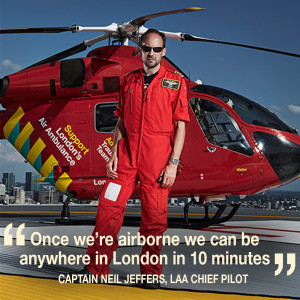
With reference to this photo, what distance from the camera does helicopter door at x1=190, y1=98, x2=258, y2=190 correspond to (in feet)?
22.2

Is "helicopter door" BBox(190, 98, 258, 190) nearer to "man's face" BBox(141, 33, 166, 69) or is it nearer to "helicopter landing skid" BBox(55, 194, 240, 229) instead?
"helicopter landing skid" BBox(55, 194, 240, 229)

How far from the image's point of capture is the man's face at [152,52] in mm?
2908

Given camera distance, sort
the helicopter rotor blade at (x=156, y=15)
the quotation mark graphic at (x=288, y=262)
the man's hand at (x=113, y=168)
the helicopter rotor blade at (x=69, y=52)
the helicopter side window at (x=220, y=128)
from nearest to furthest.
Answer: the man's hand at (x=113, y=168)
the quotation mark graphic at (x=288, y=262)
the helicopter rotor blade at (x=156, y=15)
the helicopter side window at (x=220, y=128)
the helicopter rotor blade at (x=69, y=52)

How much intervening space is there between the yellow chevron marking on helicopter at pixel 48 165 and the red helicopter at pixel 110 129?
0.02 meters

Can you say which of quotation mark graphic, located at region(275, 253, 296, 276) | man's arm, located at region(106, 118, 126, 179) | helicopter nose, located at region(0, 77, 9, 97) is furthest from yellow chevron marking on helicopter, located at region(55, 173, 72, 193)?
man's arm, located at region(106, 118, 126, 179)

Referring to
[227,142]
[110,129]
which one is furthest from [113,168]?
[110,129]

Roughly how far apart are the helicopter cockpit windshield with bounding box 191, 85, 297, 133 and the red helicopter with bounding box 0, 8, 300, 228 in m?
0.02

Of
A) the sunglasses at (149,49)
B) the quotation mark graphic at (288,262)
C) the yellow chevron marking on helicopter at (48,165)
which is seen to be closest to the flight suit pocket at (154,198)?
the sunglasses at (149,49)

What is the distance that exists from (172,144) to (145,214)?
1.69ft

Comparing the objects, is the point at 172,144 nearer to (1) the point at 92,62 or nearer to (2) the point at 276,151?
(2) the point at 276,151

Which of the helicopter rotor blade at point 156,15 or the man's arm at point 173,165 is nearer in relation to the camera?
the man's arm at point 173,165

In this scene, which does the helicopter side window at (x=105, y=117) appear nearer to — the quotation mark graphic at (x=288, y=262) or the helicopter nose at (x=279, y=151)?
the helicopter nose at (x=279, y=151)

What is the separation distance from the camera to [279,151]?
22.1ft

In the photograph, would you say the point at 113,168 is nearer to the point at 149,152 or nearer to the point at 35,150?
the point at 149,152
